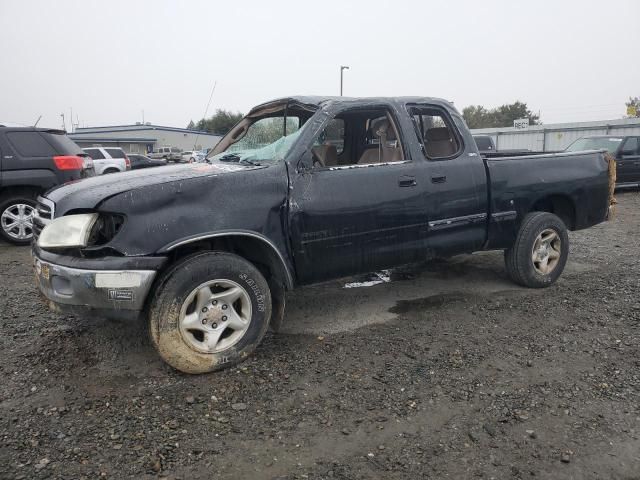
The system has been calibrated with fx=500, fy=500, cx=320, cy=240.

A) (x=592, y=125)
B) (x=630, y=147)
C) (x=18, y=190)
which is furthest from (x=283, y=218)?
(x=592, y=125)

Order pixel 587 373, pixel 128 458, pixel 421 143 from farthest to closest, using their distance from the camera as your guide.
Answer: pixel 421 143 < pixel 587 373 < pixel 128 458

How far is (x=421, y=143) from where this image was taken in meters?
4.25

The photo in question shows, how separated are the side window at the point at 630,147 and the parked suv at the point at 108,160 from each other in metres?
15.1

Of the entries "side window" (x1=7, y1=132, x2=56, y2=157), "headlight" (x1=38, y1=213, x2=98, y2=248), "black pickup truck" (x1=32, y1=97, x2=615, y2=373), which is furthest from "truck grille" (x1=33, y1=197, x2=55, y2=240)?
"side window" (x1=7, y1=132, x2=56, y2=157)

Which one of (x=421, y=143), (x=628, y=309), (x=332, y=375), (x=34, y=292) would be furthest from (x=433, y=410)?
(x=34, y=292)

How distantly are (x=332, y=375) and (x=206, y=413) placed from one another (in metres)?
0.86

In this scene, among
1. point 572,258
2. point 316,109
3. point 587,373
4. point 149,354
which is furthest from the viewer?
point 572,258

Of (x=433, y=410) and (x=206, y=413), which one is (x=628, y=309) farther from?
(x=206, y=413)

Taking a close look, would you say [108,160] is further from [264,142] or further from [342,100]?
[342,100]

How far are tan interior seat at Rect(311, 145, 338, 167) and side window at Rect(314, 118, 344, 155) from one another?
4cm

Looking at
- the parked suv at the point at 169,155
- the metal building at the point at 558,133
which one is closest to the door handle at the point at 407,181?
the metal building at the point at 558,133

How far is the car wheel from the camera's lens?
7270mm

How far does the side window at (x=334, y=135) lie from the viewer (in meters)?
3.90

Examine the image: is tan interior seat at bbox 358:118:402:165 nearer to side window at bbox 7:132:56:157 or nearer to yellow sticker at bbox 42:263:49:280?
yellow sticker at bbox 42:263:49:280
